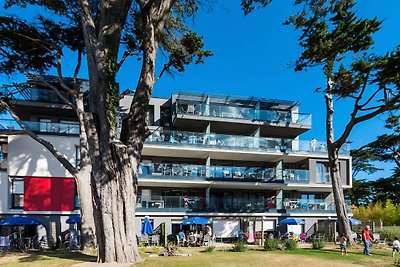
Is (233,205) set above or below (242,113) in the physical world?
below

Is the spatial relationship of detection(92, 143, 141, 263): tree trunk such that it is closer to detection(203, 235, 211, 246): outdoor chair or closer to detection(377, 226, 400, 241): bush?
detection(203, 235, 211, 246): outdoor chair

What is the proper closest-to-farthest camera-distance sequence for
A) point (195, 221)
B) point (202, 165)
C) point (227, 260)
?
point (227, 260)
point (195, 221)
point (202, 165)

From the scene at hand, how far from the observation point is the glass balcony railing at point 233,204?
29812 mm

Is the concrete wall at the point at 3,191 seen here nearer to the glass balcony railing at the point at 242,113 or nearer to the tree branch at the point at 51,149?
the tree branch at the point at 51,149

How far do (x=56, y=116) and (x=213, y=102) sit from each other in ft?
42.4

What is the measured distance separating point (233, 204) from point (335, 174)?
840 centimetres

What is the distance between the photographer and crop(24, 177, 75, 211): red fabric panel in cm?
2691

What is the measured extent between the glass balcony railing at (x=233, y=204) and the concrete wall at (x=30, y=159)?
247 inches

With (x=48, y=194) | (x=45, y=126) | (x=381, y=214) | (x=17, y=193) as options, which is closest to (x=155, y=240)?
(x=48, y=194)

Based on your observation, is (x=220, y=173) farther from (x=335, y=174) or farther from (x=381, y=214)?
(x=381, y=214)

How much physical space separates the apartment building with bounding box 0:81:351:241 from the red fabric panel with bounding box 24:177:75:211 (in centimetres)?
6

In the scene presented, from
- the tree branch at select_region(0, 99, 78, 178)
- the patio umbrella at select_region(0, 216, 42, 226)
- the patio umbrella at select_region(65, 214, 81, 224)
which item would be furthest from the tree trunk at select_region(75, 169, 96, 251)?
the patio umbrella at select_region(0, 216, 42, 226)

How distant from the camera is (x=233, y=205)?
31688 mm

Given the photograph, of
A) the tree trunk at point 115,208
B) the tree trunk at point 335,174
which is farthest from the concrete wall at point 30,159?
the tree trunk at point 335,174
